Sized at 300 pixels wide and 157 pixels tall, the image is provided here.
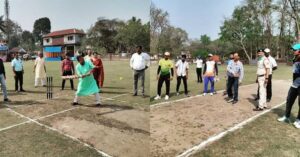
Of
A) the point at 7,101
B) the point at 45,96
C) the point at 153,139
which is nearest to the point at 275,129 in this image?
the point at 153,139

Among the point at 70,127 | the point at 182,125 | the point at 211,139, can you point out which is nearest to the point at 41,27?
the point at 70,127

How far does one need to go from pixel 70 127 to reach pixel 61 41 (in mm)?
1185

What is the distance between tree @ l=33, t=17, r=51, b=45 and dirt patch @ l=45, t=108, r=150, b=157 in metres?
1.25

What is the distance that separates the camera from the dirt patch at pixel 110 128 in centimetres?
287

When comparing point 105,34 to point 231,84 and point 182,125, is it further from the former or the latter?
point 231,84

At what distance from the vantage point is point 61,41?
389 centimetres

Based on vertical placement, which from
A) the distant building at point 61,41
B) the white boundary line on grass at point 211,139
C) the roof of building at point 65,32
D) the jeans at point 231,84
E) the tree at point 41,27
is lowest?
the white boundary line on grass at point 211,139

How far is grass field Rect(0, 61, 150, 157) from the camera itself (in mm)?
3021

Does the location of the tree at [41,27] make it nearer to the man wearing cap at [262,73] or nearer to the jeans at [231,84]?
the man wearing cap at [262,73]

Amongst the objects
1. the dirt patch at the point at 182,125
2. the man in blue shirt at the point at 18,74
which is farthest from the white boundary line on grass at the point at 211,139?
the man in blue shirt at the point at 18,74

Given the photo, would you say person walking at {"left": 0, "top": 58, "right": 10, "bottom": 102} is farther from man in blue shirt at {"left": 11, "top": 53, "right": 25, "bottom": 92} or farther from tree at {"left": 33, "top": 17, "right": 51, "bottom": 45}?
tree at {"left": 33, "top": 17, "right": 51, "bottom": 45}

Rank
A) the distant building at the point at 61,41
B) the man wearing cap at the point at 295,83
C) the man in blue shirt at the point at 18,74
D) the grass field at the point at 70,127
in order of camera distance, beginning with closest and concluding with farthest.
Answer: the grass field at the point at 70,127 → the distant building at the point at 61,41 → the man wearing cap at the point at 295,83 → the man in blue shirt at the point at 18,74

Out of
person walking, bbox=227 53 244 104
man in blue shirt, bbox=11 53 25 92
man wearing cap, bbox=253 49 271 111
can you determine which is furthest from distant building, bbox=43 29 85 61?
person walking, bbox=227 53 244 104

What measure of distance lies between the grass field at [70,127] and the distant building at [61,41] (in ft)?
2.21
